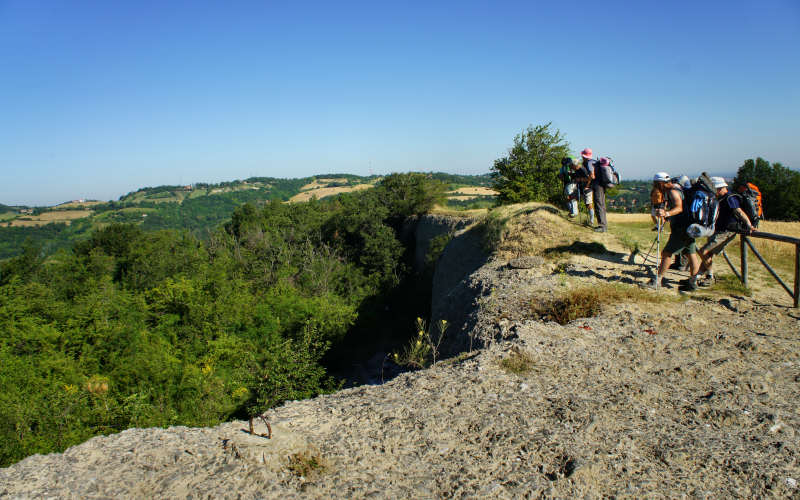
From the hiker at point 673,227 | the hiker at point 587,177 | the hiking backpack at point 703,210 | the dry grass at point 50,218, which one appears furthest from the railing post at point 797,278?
the dry grass at point 50,218

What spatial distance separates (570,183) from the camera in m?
10.6

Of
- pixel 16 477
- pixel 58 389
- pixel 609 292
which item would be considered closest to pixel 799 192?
pixel 609 292

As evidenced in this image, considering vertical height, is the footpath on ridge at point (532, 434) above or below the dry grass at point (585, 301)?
below

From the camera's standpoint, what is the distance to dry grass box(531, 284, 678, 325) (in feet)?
21.9

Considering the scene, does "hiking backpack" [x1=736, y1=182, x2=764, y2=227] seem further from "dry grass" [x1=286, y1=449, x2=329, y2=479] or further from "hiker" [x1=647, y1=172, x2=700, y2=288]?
"dry grass" [x1=286, y1=449, x2=329, y2=479]

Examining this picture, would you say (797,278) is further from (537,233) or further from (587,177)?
(537,233)

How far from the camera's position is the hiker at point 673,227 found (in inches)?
278

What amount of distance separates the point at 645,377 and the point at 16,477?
21.9 ft

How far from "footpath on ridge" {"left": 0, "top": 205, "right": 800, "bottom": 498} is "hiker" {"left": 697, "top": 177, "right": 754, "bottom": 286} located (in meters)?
1.35

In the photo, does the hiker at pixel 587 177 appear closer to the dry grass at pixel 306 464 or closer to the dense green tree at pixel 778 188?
the dry grass at pixel 306 464

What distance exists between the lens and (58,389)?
10.2 meters

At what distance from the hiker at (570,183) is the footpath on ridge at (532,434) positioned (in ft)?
17.0

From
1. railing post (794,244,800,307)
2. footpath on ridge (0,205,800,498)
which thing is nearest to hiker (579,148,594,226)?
railing post (794,244,800,307)

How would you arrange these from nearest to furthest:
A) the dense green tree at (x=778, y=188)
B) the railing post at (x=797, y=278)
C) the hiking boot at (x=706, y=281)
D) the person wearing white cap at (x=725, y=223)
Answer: the railing post at (x=797, y=278), the person wearing white cap at (x=725, y=223), the hiking boot at (x=706, y=281), the dense green tree at (x=778, y=188)
